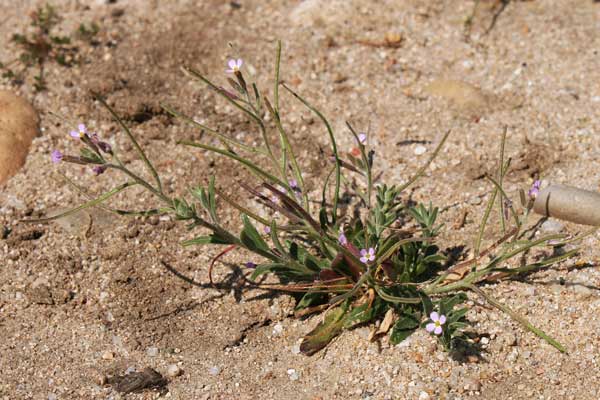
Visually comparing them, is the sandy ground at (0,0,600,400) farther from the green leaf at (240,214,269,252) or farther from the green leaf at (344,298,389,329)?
the green leaf at (240,214,269,252)

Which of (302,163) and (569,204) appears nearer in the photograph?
(569,204)

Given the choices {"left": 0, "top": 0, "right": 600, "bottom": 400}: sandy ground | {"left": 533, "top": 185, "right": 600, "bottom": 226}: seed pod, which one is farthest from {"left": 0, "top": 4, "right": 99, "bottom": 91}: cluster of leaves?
{"left": 533, "top": 185, "right": 600, "bottom": 226}: seed pod

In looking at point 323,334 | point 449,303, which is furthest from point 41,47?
point 449,303

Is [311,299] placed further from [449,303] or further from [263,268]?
[449,303]

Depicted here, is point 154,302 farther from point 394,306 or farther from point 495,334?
point 495,334

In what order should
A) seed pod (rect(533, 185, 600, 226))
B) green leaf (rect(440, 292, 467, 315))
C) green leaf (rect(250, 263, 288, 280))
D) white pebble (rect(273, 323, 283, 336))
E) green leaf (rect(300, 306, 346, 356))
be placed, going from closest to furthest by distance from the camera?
green leaf (rect(440, 292, 467, 315)) < green leaf (rect(250, 263, 288, 280)) < green leaf (rect(300, 306, 346, 356)) < white pebble (rect(273, 323, 283, 336)) < seed pod (rect(533, 185, 600, 226))
